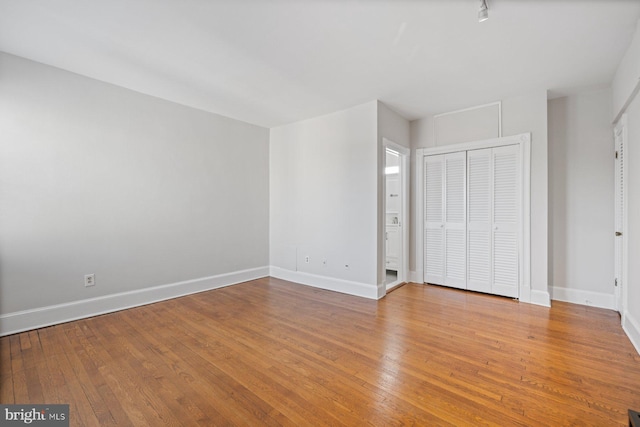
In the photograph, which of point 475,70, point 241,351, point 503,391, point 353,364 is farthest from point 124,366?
point 475,70

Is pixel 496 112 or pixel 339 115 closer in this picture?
pixel 496 112

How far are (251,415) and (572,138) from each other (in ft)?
15.4

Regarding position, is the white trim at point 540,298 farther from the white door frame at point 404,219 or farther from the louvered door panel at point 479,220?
the white door frame at point 404,219

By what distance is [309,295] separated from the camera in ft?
13.5

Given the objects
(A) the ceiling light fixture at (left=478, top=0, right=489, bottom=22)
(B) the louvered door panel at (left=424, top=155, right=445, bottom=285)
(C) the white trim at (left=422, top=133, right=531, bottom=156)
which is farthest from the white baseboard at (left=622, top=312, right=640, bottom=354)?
(A) the ceiling light fixture at (left=478, top=0, right=489, bottom=22)

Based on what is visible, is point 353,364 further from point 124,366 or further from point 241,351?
point 124,366

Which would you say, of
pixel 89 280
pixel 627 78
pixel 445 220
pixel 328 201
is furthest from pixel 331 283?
pixel 627 78

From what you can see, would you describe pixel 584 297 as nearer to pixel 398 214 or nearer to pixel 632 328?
pixel 632 328

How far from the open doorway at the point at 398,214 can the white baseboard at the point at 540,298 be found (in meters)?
1.69

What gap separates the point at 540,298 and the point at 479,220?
47.4 inches

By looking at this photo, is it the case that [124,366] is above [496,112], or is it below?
below

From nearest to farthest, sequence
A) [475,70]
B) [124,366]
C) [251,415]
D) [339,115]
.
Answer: [251,415], [124,366], [475,70], [339,115]

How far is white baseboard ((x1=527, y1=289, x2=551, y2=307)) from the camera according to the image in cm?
357

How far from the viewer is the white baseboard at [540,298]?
11.7ft
